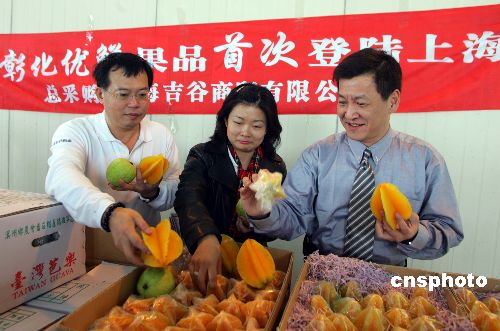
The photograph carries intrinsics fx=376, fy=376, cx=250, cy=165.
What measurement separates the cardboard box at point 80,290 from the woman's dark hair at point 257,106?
847 mm

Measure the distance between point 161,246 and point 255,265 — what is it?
1.06 ft

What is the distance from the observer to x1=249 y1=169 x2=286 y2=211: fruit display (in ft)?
4.11

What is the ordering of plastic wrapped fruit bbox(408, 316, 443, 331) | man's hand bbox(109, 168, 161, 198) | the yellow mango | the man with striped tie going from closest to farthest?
plastic wrapped fruit bbox(408, 316, 443, 331) < the yellow mango < the man with striped tie < man's hand bbox(109, 168, 161, 198)

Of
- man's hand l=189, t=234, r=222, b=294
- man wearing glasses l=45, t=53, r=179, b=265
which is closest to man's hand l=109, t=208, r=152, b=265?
man's hand l=189, t=234, r=222, b=294

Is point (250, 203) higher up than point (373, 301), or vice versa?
point (250, 203)

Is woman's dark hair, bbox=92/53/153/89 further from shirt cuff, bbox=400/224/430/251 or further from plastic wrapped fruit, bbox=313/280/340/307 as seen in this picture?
shirt cuff, bbox=400/224/430/251

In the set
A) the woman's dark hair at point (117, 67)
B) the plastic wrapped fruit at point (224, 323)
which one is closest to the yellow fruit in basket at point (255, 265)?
the plastic wrapped fruit at point (224, 323)

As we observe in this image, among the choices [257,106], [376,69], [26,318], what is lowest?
[26,318]

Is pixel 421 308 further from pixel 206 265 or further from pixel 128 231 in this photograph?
pixel 128 231

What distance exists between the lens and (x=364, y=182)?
1.73 m

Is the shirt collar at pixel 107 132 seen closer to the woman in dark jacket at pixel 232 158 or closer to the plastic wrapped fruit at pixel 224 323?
the woman in dark jacket at pixel 232 158

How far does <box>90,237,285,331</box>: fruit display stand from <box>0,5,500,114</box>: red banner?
1997mm

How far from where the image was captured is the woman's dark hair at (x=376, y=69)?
163 cm

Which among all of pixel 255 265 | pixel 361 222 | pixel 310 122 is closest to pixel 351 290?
pixel 255 265
